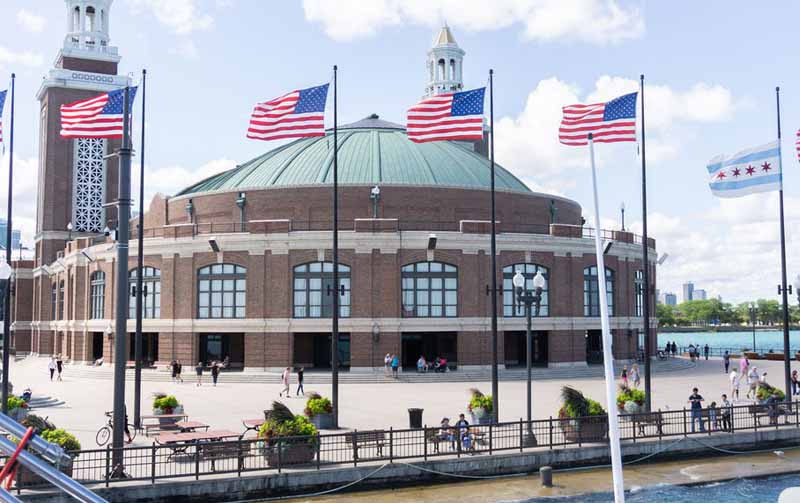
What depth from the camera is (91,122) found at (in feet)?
74.0

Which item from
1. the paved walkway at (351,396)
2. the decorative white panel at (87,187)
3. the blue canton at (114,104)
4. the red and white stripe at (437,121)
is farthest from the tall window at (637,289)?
the decorative white panel at (87,187)

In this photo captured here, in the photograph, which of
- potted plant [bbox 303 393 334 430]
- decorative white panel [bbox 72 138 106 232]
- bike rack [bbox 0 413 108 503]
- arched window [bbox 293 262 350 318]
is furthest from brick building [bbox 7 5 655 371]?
bike rack [bbox 0 413 108 503]

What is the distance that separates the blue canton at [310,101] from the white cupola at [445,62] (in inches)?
2517

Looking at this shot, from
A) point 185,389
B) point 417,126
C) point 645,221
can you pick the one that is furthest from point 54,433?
point 185,389

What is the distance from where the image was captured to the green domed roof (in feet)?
206

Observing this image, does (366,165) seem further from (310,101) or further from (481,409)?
(481,409)

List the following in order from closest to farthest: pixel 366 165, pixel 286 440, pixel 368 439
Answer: pixel 286 440
pixel 368 439
pixel 366 165

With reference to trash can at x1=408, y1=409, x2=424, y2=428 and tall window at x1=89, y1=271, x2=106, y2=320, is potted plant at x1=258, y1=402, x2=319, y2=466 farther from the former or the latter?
tall window at x1=89, y1=271, x2=106, y2=320

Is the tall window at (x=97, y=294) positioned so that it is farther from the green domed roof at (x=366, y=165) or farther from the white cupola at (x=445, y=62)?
the white cupola at (x=445, y=62)

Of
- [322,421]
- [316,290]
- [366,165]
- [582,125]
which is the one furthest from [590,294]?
[582,125]

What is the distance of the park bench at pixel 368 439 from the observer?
2080cm

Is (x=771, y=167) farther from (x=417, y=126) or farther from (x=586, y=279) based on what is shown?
(x=586, y=279)

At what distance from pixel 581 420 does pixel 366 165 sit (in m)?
42.8

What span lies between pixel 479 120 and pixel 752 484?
544 inches
